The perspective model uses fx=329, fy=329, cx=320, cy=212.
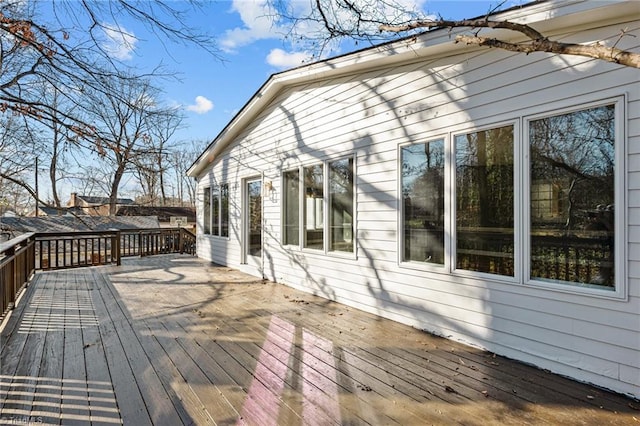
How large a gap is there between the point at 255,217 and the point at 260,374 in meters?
4.82

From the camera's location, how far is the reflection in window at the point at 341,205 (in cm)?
478

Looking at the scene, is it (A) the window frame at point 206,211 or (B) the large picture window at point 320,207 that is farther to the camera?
(A) the window frame at point 206,211

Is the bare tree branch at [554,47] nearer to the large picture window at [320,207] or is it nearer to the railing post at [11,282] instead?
the large picture window at [320,207]

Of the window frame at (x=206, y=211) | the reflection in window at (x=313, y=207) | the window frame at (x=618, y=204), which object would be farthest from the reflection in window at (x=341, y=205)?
the window frame at (x=206, y=211)

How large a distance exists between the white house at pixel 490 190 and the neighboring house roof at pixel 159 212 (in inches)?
745

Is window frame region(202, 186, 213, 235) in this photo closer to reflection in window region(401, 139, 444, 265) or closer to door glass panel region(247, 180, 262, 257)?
door glass panel region(247, 180, 262, 257)

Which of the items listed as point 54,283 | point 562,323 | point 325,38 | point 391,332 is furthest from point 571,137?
point 54,283

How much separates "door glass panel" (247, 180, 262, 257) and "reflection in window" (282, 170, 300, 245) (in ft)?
3.45

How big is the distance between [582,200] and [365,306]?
275cm

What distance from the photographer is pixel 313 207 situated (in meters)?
5.48

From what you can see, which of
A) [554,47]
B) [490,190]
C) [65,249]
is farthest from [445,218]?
[65,249]

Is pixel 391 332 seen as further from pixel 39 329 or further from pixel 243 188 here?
pixel 243 188

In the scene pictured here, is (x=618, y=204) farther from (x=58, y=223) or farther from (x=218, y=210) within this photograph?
(x=58, y=223)

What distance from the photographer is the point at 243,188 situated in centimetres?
763
